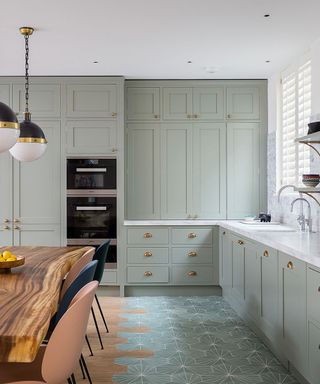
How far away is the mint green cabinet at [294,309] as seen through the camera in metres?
2.68

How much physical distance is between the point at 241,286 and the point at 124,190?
1852 millimetres

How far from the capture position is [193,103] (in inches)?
217

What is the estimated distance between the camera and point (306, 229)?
4031mm

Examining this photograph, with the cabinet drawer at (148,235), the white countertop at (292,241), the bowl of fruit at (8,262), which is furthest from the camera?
the cabinet drawer at (148,235)

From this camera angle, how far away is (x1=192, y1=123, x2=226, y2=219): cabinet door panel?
5.52 metres

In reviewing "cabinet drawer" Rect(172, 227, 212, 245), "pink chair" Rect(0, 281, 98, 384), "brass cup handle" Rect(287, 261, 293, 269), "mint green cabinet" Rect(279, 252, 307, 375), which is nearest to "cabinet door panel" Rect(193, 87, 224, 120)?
"cabinet drawer" Rect(172, 227, 212, 245)

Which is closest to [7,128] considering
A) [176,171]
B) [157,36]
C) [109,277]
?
[157,36]

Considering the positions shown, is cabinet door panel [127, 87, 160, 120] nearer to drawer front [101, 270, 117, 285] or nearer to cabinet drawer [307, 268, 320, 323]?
drawer front [101, 270, 117, 285]

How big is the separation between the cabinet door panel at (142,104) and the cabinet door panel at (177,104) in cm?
9

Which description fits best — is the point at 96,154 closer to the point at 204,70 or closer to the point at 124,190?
the point at 124,190

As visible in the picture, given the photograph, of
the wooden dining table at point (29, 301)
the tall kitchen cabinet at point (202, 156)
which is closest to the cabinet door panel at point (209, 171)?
the tall kitchen cabinet at point (202, 156)

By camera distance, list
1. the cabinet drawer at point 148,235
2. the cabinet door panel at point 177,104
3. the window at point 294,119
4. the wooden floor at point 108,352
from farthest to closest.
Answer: the cabinet door panel at point 177,104, the cabinet drawer at point 148,235, the window at point 294,119, the wooden floor at point 108,352

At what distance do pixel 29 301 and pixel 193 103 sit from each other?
3829 millimetres

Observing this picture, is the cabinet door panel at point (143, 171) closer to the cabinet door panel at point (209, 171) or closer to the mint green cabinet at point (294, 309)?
the cabinet door panel at point (209, 171)
